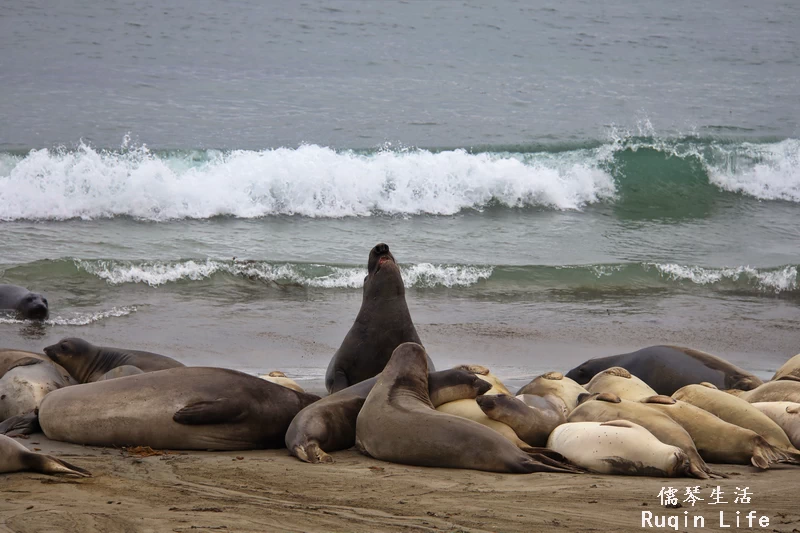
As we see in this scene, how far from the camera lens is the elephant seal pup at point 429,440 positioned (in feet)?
17.1

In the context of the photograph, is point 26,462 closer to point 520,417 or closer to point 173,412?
point 173,412

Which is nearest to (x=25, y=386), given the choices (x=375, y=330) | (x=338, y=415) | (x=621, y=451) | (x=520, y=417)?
(x=338, y=415)

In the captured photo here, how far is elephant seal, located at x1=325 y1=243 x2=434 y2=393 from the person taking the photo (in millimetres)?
7355

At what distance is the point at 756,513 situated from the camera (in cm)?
434

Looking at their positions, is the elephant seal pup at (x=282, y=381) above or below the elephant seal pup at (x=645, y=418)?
below

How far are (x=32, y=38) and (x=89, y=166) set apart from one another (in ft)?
50.7

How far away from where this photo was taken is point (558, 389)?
6668mm

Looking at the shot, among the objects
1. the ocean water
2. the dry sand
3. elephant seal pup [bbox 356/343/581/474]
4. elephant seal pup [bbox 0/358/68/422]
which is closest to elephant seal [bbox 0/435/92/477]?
the dry sand

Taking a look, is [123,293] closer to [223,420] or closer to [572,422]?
[223,420]

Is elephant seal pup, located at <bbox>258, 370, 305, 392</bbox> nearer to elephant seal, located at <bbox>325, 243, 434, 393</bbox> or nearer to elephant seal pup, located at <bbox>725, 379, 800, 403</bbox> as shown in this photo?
elephant seal, located at <bbox>325, 243, 434, 393</bbox>

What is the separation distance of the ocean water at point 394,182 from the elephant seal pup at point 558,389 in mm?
1658

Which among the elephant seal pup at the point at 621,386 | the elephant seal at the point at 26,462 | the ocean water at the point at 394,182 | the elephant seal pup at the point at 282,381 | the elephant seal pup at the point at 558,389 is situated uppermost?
the ocean water at the point at 394,182

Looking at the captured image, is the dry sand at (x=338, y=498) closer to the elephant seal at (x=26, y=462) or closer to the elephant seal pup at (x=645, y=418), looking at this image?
the elephant seal at (x=26, y=462)

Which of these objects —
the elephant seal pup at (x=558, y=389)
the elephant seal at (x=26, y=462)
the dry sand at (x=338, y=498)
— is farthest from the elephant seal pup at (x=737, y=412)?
the elephant seal at (x=26, y=462)
